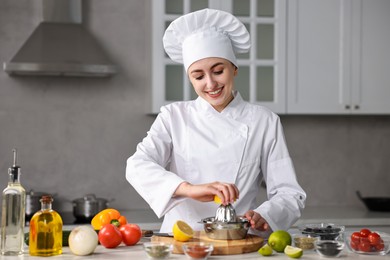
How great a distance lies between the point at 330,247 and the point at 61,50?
259 cm

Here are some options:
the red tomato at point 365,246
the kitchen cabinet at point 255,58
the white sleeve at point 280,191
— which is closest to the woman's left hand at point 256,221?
the white sleeve at point 280,191

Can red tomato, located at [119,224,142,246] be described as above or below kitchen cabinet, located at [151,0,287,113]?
below

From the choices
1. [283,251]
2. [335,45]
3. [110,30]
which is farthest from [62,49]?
[283,251]

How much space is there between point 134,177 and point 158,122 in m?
0.31

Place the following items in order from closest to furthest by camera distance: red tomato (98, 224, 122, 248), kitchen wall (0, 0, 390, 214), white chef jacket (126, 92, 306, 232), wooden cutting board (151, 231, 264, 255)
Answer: wooden cutting board (151, 231, 264, 255) < red tomato (98, 224, 122, 248) < white chef jacket (126, 92, 306, 232) < kitchen wall (0, 0, 390, 214)

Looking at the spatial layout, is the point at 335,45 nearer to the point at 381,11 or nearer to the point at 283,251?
the point at 381,11

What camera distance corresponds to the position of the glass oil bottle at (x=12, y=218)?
6.64 feet

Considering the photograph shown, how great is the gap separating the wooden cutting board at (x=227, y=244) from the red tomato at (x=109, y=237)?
114mm

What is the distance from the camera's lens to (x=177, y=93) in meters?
4.22

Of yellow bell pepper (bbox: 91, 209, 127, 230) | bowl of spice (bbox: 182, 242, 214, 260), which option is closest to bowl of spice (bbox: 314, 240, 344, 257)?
bowl of spice (bbox: 182, 242, 214, 260)

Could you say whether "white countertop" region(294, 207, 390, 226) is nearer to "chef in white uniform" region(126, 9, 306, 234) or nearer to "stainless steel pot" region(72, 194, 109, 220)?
"stainless steel pot" region(72, 194, 109, 220)

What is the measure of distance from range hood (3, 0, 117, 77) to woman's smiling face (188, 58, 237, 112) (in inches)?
68.9

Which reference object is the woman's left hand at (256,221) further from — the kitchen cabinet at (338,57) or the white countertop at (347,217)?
the kitchen cabinet at (338,57)

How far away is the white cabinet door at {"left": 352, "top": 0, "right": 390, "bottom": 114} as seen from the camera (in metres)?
4.38
